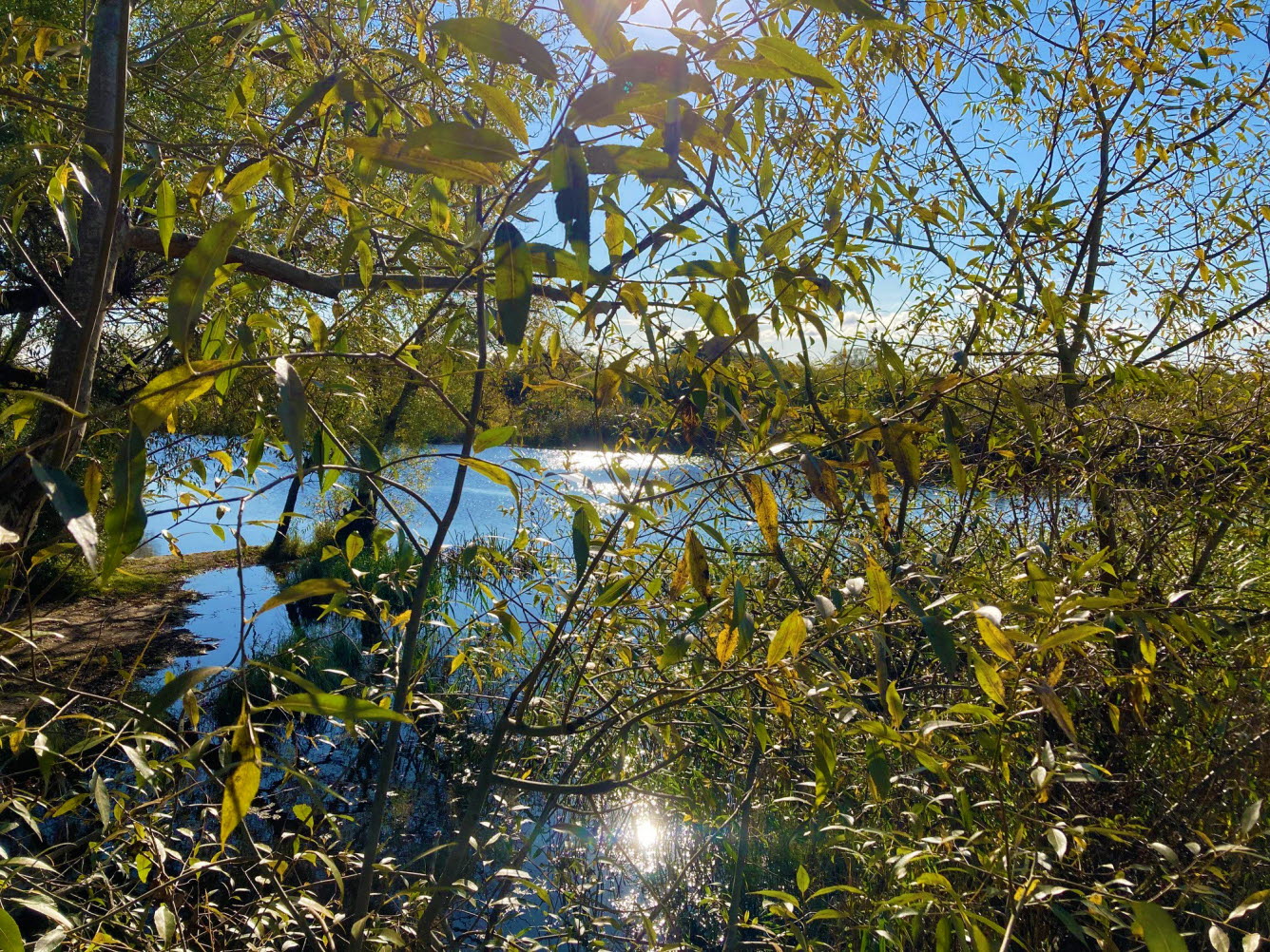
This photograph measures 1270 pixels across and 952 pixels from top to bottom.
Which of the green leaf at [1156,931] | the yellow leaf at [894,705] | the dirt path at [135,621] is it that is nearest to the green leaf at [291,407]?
the yellow leaf at [894,705]

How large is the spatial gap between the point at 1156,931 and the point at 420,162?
82 centimetres

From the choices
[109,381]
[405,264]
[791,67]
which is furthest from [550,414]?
[109,381]

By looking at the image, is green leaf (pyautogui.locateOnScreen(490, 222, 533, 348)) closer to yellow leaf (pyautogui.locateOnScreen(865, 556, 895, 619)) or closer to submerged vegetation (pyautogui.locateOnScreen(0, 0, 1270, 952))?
submerged vegetation (pyautogui.locateOnScreen(0, 0, 1270, 952))

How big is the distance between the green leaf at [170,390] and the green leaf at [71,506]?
0.17 feet

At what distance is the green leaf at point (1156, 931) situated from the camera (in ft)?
2.11

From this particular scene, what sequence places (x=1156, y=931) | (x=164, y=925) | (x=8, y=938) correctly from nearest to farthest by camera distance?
(x=8, y=938)
(x=1156, y=931)
(x=164, y=925)

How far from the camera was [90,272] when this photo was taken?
1.41 metres

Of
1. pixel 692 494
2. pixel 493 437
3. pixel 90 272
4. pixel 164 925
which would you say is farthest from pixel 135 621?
pixel 493 437

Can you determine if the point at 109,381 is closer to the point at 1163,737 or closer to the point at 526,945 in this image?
the point at 526,945

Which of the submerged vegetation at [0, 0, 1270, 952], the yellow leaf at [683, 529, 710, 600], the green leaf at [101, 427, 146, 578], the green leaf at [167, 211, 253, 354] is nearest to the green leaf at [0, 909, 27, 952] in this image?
the submerged vegetation at [0, 0, 1270, 952]

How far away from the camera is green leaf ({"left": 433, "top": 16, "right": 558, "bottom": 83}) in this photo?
46cm

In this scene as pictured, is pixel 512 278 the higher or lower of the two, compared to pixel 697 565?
higher

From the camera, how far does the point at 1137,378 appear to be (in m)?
1.45

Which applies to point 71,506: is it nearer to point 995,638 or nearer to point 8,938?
point 8,938
